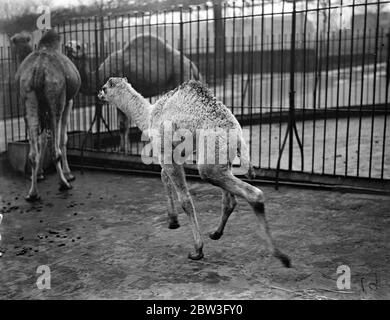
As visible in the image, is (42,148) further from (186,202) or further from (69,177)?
(186,202)

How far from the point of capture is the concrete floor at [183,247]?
411 centimetres

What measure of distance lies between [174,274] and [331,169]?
4.59 m

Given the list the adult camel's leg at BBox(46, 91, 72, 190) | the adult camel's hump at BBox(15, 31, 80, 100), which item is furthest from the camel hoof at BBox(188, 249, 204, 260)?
the adult camel's hump at BBox(15, 31, 80, 100)

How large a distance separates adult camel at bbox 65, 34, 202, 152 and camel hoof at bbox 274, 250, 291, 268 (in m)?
5.78

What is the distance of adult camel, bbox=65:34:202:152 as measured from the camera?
32.6 feet

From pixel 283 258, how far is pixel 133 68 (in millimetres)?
6641

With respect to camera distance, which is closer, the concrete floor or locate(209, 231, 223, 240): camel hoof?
the concrete floor

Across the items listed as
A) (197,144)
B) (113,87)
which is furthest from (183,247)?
(113,87)

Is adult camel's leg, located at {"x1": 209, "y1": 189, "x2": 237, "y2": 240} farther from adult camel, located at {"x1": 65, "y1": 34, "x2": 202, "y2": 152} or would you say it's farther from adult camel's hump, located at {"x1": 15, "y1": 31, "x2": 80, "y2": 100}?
adult camel, located at {"x1": 65, "y1": 34, "x2": 202, "y2": 152}

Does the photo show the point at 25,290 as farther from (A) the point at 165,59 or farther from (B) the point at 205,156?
(A) the point at 165,59

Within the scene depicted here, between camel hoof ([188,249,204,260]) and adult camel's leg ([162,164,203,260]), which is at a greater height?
adult camel's leg ([162,164,203,260])

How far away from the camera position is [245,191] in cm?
426

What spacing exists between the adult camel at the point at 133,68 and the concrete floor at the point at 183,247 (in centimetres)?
301
